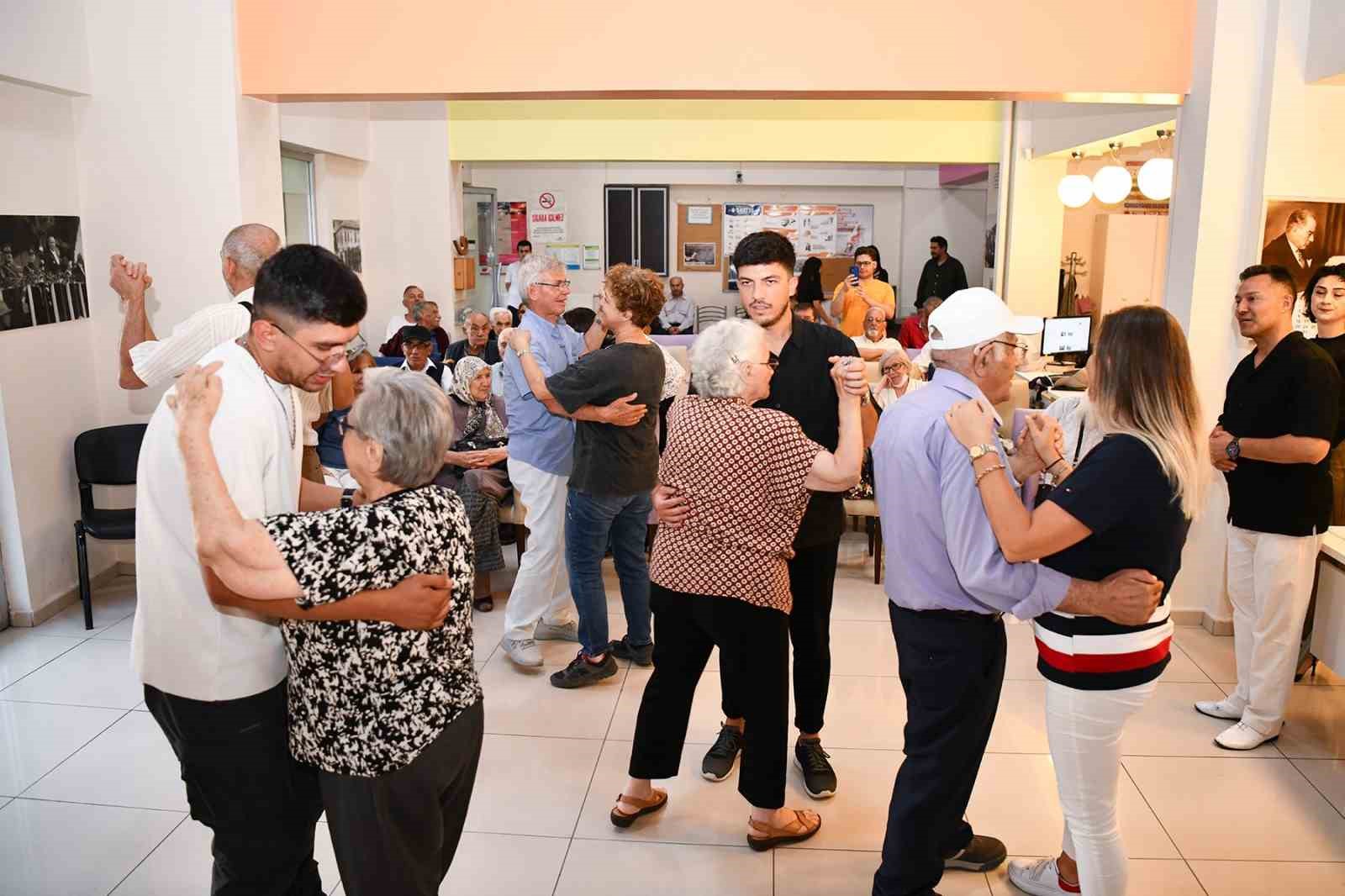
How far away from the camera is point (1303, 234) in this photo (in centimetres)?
456

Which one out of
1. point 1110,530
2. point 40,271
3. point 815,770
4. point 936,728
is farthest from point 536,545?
point 40,271

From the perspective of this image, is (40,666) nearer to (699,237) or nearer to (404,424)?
(404,424)

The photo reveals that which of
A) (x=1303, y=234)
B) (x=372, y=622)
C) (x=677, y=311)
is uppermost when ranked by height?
(x=1303, y=234)

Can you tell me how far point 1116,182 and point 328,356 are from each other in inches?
258

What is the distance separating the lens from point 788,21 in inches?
177

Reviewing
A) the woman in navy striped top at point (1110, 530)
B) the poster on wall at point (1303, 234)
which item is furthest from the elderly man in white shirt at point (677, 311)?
the woman in navy striped top at point (1110, 530)

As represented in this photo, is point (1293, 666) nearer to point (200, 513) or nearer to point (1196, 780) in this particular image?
point (1196, 780)

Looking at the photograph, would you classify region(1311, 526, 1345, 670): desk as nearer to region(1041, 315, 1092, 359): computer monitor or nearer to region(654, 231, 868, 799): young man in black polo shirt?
region(654, 231, 868, 799): young man in black polo shirt

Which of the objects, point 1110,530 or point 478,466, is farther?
point 478,466

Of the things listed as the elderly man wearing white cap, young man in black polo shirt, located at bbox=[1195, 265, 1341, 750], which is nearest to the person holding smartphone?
young man in black polo shirt, located at bbox=[1195, 265, 1341, 750]

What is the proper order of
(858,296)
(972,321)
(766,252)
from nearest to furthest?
1. (972,321)
2. (766,252)
3. (858,296)

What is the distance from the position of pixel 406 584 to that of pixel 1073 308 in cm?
894

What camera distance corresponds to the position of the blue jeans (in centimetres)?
416

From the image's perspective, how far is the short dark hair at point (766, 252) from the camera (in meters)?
3.17
